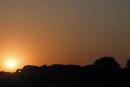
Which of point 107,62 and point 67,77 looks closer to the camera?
point 67,77

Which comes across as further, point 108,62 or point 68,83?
point 108,62

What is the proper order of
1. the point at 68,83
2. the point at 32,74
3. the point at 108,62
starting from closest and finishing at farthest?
the point at 68,83 → the point at 32,74 → the point at 108,62

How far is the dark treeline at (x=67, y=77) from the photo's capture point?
84.8m

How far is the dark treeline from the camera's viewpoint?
8484cm

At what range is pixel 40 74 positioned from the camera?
9050cm

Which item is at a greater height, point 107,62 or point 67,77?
point 107,62

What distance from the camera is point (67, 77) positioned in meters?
88.7

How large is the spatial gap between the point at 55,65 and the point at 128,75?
1628cm

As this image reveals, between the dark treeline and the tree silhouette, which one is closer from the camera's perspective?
the dark treeline

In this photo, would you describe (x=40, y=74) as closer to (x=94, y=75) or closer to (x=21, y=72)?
(x=21, y=72)

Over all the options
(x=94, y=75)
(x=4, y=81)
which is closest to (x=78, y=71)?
(x=94, y=75)

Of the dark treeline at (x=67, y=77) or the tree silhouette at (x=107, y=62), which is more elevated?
the tree silhouette at (x=107, y=62)

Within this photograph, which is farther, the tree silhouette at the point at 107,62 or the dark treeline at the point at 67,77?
the tree silhouette at the point at 107,62

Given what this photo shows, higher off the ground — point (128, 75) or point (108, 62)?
point (108, 62)
